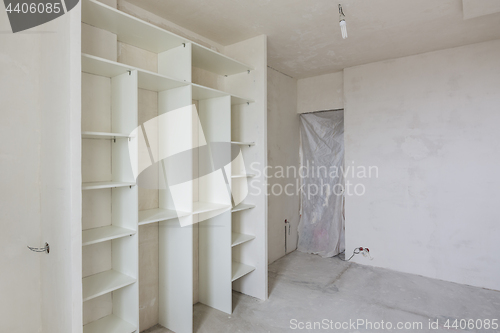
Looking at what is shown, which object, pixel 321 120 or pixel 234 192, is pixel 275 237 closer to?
pixel 234 192

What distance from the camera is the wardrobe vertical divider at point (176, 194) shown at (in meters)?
2.37

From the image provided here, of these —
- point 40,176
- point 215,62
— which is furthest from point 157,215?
point 215,62

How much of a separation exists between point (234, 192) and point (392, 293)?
2008 mm

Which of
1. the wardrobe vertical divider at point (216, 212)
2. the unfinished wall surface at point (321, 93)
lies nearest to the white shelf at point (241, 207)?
the wardrobe vertical divider at point (216, 212)

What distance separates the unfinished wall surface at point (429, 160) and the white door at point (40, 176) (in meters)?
3.51

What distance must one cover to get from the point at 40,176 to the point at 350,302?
2.89 m

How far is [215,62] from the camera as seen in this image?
2795mm

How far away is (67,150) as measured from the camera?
1603 mm

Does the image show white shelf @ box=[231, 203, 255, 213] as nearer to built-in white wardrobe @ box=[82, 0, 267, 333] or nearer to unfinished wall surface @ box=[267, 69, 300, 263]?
built-in white wardrobe @ box=[82, 0, 267, 333]

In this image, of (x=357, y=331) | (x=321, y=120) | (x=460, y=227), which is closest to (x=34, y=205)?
(x=357, y=331)

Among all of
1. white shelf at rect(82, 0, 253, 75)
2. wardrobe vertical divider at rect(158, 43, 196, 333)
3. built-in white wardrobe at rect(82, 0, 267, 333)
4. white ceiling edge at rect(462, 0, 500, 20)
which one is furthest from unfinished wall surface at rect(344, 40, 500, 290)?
wardrobe vertical divider at rect(158, 43, 196, 333)

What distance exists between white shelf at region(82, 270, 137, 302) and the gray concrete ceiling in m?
2.10

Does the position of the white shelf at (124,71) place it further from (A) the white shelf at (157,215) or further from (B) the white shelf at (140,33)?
(A) the white shelf at (157,215)

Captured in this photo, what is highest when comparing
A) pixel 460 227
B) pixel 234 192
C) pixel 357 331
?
pixel 234 192
